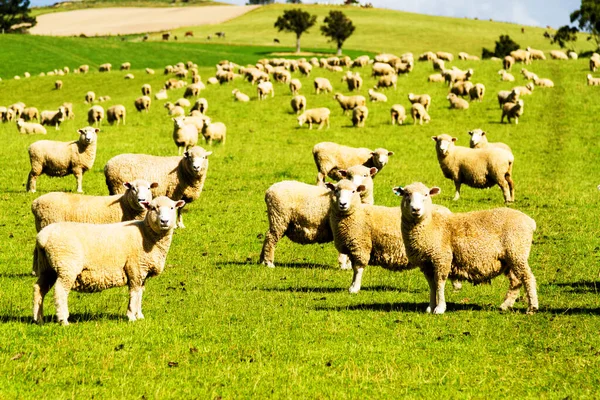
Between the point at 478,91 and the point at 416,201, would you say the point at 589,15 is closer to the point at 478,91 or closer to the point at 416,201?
the point at 478,91

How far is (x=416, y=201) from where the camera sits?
12039mm

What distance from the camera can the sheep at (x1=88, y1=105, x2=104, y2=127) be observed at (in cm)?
4212

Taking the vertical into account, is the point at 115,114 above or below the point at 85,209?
below

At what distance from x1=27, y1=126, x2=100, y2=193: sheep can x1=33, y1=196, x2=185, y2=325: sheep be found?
511 inches

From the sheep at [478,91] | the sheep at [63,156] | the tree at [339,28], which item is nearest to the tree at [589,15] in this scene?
the tree at [339,28]

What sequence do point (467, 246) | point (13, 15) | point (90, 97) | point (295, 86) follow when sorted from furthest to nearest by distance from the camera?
1. point (13, 15)
2. point (90, 97)
3. point (295, 86)
4. point (467, 246)

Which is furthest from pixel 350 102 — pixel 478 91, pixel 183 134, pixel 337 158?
pixel 337 158

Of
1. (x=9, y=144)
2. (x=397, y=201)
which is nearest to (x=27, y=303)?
(x=397, y=201)

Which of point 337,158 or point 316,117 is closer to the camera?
point 337,158

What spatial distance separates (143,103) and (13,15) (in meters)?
85.5

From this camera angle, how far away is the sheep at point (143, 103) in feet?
150

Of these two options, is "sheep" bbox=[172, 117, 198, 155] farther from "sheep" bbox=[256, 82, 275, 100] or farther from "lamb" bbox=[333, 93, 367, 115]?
"sheep" bbox=[256, 82, 275, 100]

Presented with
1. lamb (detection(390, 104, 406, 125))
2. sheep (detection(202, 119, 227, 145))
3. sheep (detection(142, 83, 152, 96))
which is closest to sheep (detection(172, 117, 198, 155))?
sheep (detection(202, 119, 227, 145))

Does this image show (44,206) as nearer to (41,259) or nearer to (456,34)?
(41,259)
